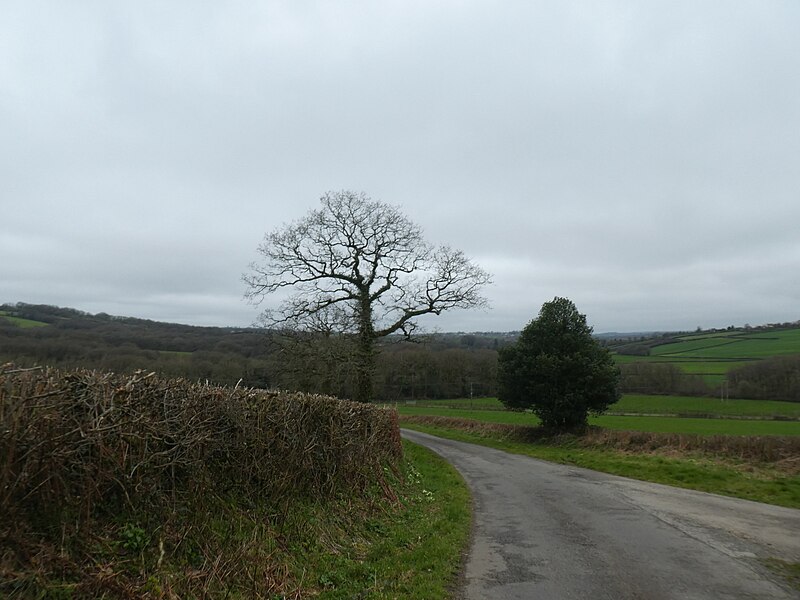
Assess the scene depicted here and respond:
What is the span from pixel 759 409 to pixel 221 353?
47.1 metres

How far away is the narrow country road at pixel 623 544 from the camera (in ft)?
20.6

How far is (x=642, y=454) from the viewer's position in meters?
22.1

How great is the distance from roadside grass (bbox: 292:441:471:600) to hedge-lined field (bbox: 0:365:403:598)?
1.11 ft

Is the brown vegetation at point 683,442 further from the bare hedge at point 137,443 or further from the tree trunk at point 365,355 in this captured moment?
the bare hedge at point 137,443

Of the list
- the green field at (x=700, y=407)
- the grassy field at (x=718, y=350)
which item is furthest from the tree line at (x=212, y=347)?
the grassy field at (x=718, y=350)

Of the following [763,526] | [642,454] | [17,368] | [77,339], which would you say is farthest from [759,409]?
[17,368]

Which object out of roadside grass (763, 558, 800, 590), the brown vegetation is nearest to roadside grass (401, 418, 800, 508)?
the brown vegetation

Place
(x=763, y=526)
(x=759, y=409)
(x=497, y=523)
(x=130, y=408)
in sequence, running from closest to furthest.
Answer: (x=130, y=408) < (x=763, y=526) < (x=497, y=523) < (x=759, y=409)

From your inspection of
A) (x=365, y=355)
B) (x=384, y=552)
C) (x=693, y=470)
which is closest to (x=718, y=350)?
(x=365, y=355)

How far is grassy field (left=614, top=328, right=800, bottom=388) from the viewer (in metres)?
65.1

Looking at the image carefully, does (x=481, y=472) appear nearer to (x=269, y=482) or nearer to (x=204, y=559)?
(x=269, y=482)

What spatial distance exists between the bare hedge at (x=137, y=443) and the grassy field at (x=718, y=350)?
63.9 m

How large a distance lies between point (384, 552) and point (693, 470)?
13773 mm

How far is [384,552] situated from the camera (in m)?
7.64
